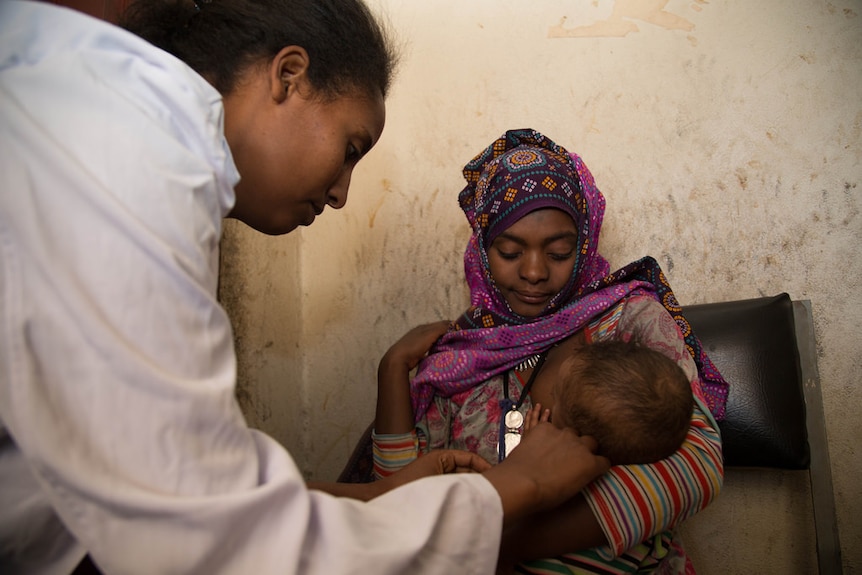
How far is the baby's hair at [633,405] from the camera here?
1344 millimetres

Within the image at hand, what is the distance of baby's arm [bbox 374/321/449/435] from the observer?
6.03ft

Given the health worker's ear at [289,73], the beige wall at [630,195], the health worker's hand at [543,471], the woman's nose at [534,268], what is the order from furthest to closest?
the beige wall at [630,195] → the woman's nose at [534,268] → the health worker's ear at [289,73] → the health worker's hand at [543,471]

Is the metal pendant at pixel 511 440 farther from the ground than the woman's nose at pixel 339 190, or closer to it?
closer to it

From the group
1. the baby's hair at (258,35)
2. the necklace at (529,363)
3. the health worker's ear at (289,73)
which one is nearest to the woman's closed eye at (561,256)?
the necklace at (529,363)

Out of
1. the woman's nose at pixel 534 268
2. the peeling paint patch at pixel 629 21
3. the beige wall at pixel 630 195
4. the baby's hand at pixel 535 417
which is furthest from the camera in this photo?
the peeling paint patch at pixel 629 21

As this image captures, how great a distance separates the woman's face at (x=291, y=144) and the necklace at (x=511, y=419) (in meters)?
0.77

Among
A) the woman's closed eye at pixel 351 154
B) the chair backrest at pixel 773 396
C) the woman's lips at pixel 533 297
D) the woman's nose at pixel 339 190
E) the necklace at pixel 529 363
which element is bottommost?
the chair backrest at pixel 773 396

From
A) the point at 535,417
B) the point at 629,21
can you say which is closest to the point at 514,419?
the point at 535,417

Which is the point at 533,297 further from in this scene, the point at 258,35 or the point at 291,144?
the point at 258,35

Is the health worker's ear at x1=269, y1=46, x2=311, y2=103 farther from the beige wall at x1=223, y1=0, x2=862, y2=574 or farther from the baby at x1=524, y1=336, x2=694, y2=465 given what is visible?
the beige wall at x1=223, y1=0, x2=862, y2=574

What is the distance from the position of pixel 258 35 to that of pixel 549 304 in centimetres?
107

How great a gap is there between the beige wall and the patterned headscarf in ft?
1.85

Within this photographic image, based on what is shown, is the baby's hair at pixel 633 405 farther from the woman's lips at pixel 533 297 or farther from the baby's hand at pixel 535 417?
the woman's lips at pixel 533 297

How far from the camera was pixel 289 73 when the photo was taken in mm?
1237
